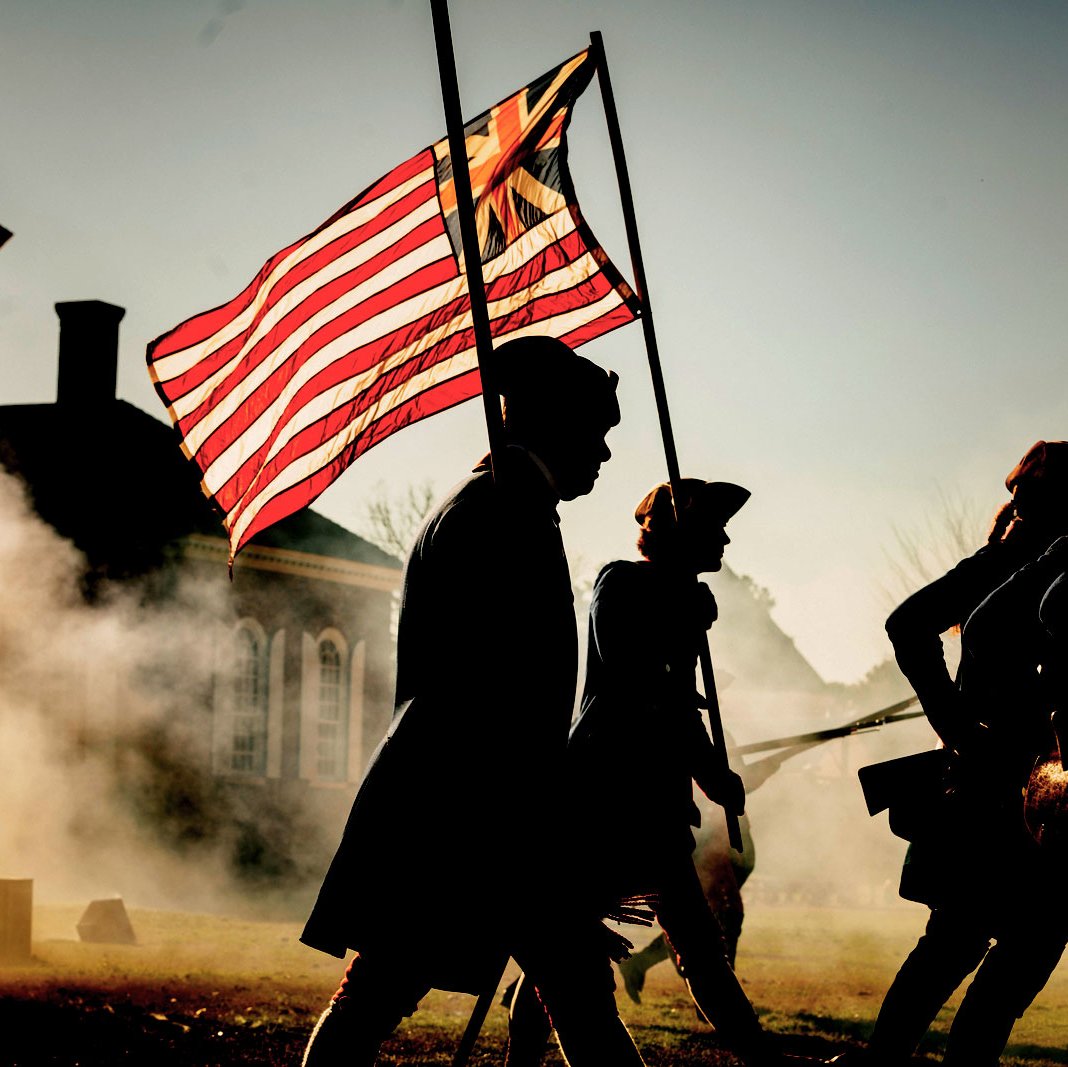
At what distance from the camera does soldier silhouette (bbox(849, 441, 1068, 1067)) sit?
12.8 feet

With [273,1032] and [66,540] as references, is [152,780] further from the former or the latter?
[273,1032]

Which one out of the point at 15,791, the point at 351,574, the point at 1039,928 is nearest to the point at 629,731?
the point at 1039,928

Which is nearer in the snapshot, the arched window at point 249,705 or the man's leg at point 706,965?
the man's leg at point 706,965

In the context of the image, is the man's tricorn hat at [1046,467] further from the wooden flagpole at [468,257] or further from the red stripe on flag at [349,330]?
the red stripe on flag at [349,330]

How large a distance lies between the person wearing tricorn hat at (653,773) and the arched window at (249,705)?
22.2 metres

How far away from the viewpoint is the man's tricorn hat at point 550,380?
3.62 metres

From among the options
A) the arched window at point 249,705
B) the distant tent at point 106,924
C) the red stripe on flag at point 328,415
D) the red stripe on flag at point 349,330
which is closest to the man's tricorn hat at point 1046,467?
the red stripe on flag at point 328,415

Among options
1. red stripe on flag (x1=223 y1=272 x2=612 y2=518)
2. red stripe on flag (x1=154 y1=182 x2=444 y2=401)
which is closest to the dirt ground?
red stripe on flag (x1=223 y1=272 x2=612 y2=518)

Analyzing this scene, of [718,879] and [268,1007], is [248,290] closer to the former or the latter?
[268,1007]

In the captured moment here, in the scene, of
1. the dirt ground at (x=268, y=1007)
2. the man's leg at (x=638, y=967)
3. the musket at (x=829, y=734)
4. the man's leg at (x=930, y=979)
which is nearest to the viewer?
the man's leg at (x=930, y=979)

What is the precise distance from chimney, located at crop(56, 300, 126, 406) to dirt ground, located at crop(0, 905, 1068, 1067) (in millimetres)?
13267

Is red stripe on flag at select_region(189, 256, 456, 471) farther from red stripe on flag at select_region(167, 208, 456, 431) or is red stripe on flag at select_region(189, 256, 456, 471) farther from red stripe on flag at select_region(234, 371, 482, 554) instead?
red stripe on flag at select_region(234, 371, 482, 554)

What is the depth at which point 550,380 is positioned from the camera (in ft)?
11.9

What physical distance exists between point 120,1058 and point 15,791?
60.0 feet
